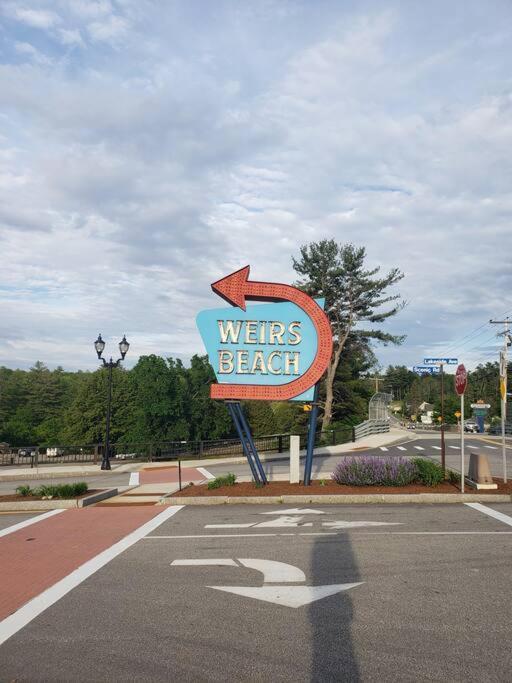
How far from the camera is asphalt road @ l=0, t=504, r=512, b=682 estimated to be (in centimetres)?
482

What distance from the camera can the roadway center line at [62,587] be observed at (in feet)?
19.6

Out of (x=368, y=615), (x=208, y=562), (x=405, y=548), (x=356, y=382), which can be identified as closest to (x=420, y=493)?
(x=405, y=548)

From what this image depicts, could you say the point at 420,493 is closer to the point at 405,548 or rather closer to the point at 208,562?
the point at 405,548

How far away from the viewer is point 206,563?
27.1 feet

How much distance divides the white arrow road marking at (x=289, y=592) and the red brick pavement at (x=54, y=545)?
8.17ft

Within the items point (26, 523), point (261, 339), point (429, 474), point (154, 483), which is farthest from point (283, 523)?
point (154, 483)

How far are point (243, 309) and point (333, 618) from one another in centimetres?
1058

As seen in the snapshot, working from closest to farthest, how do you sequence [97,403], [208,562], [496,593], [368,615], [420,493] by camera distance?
[368,615] < [496,593] < [208,562] < [420,493] < [97,403]

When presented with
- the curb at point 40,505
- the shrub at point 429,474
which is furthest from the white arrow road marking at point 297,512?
the curb at point 40,505

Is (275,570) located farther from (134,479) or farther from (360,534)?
(134,479)

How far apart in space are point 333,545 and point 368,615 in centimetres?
A: 317

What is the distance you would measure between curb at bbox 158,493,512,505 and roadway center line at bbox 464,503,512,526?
376 millimetres

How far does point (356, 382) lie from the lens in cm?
5609

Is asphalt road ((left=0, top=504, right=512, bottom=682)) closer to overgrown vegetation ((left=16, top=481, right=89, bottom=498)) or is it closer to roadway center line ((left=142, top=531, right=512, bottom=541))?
roadway center line ((left=142, top=531, right=512, bottom=541))
